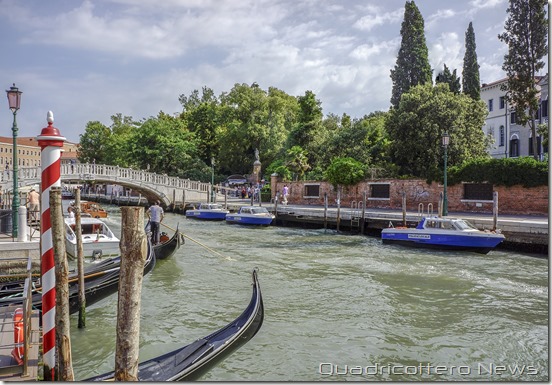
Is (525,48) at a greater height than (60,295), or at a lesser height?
greater

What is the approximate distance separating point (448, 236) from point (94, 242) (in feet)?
20.8

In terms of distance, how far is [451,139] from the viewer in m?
13.8

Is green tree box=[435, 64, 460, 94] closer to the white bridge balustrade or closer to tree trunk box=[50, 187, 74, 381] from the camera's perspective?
the white bridge balustrade

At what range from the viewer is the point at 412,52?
18047mm

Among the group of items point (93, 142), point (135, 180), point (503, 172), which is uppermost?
point (93, 142)

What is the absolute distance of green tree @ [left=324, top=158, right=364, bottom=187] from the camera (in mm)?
15789

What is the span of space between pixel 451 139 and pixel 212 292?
10.3m

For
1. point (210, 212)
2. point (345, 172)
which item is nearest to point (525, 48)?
point (345, 172)

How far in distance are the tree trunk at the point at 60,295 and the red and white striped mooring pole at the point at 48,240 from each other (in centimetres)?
4

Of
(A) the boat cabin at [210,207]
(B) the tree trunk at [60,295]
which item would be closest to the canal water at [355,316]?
(B) the tree trunk at [60,295]

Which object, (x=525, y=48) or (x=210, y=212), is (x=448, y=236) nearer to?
(x=525, y=48)

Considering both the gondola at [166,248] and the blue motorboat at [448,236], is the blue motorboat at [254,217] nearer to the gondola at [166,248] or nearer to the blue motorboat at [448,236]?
the blue motorboat at [448,236]

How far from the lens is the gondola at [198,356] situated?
2.64 m

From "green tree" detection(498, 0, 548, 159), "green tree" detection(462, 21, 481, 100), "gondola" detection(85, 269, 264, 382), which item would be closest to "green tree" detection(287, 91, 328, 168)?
"green tree" detection(462, 21, 481, 100)
